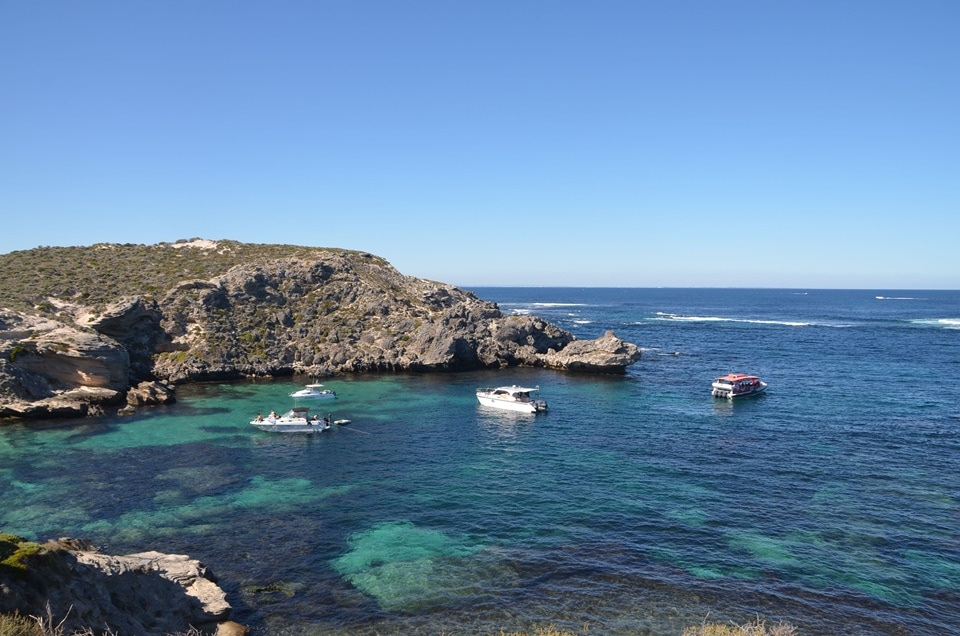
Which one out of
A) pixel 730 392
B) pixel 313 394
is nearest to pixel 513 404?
pixel 313 394

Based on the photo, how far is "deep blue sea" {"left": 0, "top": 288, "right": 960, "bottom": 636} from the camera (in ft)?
91.4

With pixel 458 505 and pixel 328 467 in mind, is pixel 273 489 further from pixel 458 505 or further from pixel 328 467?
pixel 458 505

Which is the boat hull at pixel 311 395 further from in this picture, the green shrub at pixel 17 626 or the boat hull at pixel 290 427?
Answer: the green shrub at pixel 17 626

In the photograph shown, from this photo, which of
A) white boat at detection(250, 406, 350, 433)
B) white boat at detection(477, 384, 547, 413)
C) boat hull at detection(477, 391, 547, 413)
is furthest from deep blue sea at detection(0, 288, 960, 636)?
white boat at detection(477, 384, 547, 413)

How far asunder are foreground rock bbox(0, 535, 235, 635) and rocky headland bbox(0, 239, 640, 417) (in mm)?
46232

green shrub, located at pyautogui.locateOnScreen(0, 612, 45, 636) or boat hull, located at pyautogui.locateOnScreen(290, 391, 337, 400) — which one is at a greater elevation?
green shrub, located at pyautogui.locateOnScreen(0, 612, 45, 636)

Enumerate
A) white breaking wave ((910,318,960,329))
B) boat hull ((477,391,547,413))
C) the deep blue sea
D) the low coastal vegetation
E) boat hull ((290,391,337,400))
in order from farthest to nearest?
1. white breaking wave ((910,318,960,329))
2. the low coastal vegetation
3. boat hull ((290,391,337,400))
4. boat hull ((477,391,547,413))
5. the deep blue sea

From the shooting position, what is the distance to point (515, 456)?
50.8m

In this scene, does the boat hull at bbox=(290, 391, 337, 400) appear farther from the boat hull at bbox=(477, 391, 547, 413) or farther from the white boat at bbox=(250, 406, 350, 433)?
the boat hull at bbox=(477, 391, 547, 413)

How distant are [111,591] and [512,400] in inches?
1943

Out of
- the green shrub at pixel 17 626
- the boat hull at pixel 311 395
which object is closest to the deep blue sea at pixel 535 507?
the boat hull at pixel 311 395

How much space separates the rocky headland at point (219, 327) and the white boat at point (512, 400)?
21.7 metres

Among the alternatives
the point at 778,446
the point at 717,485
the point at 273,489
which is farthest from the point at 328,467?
the point at 778,446

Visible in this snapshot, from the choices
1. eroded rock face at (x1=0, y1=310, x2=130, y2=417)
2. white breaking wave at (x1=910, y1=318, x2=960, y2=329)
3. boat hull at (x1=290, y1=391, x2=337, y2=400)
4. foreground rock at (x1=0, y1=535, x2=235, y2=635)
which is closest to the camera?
foreground rock at (x1=0, y1=535, x2=235, y2=635)
